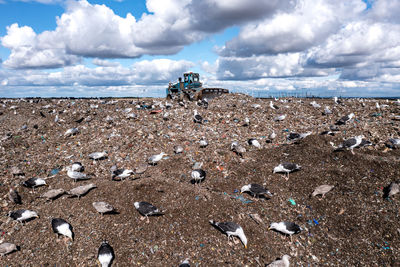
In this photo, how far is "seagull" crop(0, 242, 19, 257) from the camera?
5.71 metres

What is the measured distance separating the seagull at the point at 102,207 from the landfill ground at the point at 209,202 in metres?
0.22

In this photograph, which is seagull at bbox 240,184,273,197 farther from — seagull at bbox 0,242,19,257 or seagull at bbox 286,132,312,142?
seagull at bbox 0,242,19,257

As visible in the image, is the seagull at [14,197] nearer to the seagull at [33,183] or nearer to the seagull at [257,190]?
the seagull at [33,183]

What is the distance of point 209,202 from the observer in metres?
7.04

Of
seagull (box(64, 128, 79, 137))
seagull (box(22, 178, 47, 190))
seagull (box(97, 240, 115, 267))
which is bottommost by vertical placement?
seagull (box(97, 240, 115, 267))

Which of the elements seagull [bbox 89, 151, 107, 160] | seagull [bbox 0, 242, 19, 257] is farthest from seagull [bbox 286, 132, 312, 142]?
seagull [bbox 0, 242, 19, 257]

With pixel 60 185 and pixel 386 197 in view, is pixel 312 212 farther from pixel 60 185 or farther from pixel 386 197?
pixel 60 185

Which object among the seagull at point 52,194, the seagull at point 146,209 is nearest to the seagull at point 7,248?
the seagull at point 52,194

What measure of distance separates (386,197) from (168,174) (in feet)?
24.5

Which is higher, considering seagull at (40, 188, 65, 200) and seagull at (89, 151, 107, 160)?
seagull at (89, 151, 107, 160)

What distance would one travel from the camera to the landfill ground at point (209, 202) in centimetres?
559

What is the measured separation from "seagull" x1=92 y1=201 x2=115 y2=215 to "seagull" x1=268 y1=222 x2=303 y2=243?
4824 millimetres

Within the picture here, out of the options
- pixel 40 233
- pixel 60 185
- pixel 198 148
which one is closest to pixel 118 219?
pixel 40 233

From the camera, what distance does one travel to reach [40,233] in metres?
6.30
